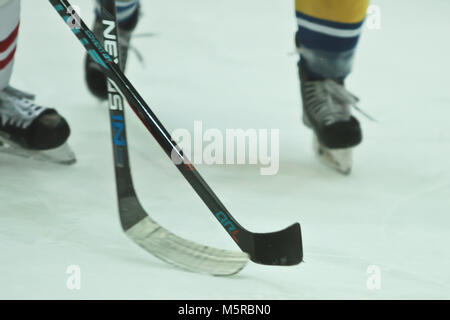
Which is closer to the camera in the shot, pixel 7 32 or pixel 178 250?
pixel 178 250

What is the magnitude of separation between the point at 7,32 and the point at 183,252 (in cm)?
42

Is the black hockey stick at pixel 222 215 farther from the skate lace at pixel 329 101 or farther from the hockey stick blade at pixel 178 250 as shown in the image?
the skate lace at pixel 329 101

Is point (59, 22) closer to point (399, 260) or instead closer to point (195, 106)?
point (195, 106)

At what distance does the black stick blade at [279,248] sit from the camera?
758 millimetres

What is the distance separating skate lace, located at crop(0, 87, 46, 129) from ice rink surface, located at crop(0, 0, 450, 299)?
61 millimetres

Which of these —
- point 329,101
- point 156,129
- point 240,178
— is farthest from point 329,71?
point 156,129

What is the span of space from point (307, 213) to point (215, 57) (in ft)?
2.51

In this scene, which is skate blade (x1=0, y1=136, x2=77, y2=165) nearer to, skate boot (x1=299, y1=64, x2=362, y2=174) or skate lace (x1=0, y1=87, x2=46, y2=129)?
skate lace (x1=0, y1=87, x2=46, y2=129)

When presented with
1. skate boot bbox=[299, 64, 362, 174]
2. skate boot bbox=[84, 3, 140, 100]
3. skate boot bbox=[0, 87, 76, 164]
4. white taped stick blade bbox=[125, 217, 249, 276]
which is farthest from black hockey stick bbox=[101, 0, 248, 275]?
skate boot bbox=[84, 3, 140, 100]

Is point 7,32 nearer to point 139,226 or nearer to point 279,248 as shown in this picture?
point 139,226

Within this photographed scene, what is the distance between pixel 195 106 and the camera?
1.38m

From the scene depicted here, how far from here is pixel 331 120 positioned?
1115 mm

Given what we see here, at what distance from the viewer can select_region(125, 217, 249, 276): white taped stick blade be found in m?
0.77
